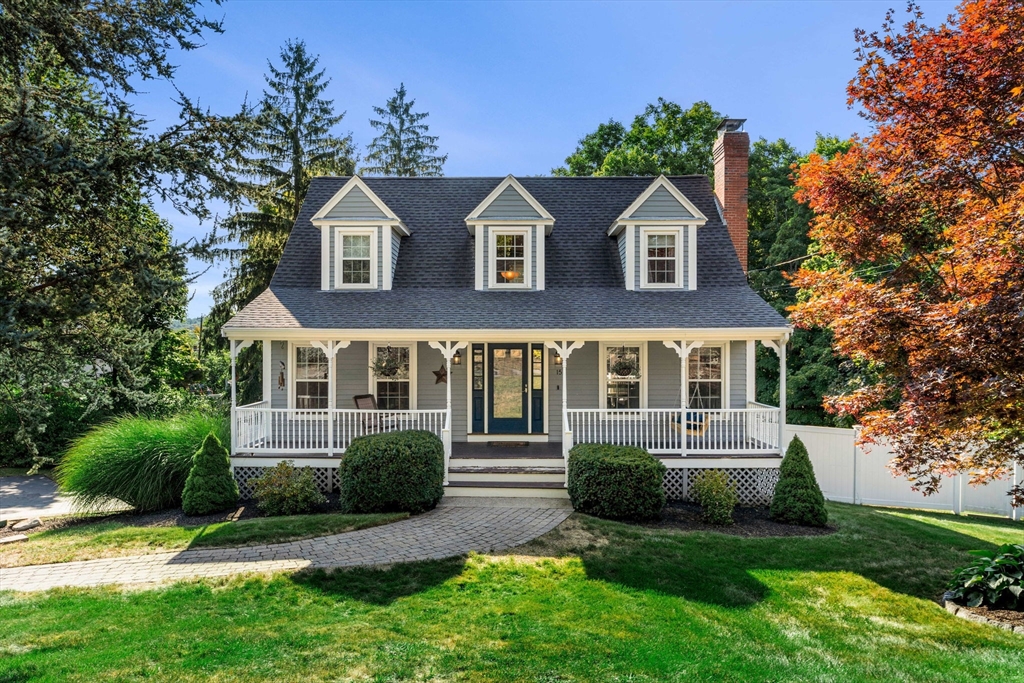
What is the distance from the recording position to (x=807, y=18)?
36.3 ft

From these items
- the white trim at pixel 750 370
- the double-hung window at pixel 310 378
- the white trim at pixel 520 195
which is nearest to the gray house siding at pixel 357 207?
the white trim at pixel 520 195

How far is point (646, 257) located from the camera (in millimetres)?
13711

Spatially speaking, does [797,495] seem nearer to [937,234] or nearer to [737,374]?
[737,374]

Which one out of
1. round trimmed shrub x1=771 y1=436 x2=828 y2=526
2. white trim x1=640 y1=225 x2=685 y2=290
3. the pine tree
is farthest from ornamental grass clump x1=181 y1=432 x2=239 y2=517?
the pine tree

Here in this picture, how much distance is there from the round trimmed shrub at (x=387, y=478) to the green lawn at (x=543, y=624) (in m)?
→ 2.61

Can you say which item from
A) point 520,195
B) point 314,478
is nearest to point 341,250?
point 520,195

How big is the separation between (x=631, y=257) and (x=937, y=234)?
7.34 m

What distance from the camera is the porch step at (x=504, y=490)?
1073 centimetres

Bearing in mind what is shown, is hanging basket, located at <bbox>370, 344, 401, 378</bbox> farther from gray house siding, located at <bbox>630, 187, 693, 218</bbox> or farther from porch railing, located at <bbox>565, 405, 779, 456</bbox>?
gray house siding, located at <bbox>630, 187, 693, 218</bbox>

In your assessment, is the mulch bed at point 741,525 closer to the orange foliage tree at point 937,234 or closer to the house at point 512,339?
the house at point 512,339

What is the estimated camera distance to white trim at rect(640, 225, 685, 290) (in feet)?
44.6

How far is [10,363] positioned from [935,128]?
40.4 ft

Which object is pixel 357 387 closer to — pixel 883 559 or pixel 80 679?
pixel 80 679

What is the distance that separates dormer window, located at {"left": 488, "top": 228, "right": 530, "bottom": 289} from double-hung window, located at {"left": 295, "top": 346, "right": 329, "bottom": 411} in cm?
479
